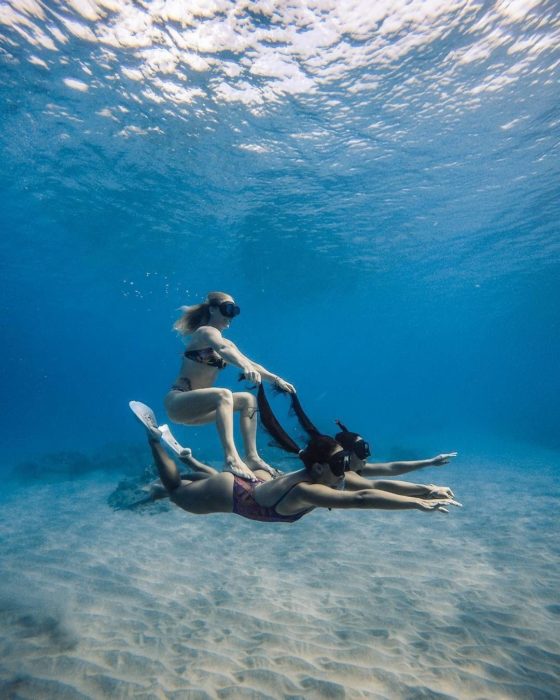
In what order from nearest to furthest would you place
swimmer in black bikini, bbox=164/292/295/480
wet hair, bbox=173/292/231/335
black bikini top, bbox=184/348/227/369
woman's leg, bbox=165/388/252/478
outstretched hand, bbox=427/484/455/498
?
outstretched hand, bbox=427/484/455/498, woman's leg, bbox=165/388/252/478, swimmer in black bikini, bbox=164/292/295/480, black bikini top, bbox=184/348/227/369, wet hair, bbox=173/292/231/335

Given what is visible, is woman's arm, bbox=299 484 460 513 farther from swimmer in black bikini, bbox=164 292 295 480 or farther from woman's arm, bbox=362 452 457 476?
woman's arm, bbox=362 452 457 476

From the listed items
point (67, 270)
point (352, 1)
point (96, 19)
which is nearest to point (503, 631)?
point (352, 1)

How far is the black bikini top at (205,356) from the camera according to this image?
212 inches

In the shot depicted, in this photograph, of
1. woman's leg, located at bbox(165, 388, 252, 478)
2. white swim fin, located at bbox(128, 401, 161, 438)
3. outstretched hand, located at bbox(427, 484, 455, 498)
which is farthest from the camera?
white swim fin, located at bbox(128, 401, 161, 438)

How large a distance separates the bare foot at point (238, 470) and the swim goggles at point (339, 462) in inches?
43.2

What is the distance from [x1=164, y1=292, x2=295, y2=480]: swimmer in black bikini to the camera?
15.8 ft

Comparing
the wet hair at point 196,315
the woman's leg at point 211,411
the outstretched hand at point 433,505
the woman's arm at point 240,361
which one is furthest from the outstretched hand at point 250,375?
the outstretched hand at point 433,505

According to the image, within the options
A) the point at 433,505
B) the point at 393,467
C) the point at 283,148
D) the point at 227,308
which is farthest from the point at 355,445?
the point at 283,148

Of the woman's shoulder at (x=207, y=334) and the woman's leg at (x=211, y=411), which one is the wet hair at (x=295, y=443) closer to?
the woman's leg at (x=211, y=411)

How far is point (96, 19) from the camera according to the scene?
9.83 m

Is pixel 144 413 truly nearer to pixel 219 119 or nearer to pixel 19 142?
pixel 219 119

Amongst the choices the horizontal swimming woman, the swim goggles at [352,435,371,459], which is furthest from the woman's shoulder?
the swim goggles at [352,435,371,459]

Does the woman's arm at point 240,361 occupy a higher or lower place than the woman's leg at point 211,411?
higher

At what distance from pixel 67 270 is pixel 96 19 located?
1048 inches
